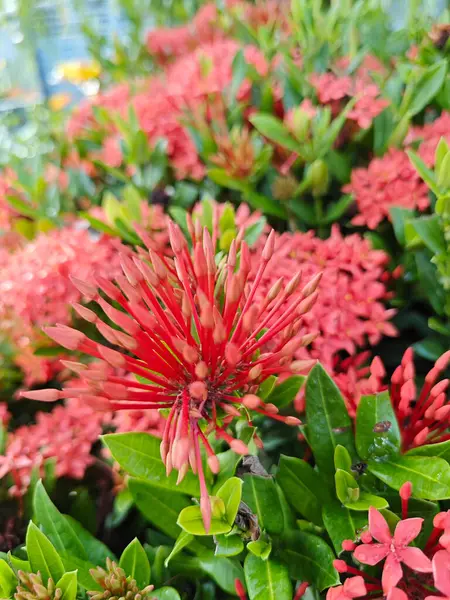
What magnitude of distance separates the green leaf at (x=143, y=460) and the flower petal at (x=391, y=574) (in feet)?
0.60

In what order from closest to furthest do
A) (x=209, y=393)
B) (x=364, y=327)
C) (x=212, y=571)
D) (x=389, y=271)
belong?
(x=209, y=393) → (x=212, y=571) → (x=364, y=327) → (x=389, y=271)

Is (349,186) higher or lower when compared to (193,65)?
lower

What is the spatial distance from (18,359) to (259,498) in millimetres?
507

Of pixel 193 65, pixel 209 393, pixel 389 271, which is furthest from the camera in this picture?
pixel 193 65

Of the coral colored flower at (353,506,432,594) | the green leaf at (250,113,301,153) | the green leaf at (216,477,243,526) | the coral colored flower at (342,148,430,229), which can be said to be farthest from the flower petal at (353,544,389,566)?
the green leaf at (250,113,301,153)

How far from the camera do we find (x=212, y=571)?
0.52 meters

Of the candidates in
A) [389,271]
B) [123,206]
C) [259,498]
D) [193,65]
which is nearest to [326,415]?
[259,498]

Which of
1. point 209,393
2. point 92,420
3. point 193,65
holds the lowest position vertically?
point 92,420

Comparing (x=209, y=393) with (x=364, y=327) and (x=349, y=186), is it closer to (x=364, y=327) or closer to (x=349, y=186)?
(x=364, y=327)

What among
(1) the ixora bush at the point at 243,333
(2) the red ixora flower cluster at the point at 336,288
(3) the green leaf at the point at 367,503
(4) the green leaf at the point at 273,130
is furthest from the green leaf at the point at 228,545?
(4) the green leaf at the point at 273,130

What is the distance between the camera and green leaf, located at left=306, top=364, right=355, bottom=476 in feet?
1.67

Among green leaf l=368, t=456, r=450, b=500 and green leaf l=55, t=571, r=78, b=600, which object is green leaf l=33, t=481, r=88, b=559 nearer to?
green leaf l=55, t=571, r=78, b=600

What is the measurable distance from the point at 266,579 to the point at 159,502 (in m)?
0.14

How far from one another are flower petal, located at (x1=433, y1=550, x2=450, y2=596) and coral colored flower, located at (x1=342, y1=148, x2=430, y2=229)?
483 millimetres
